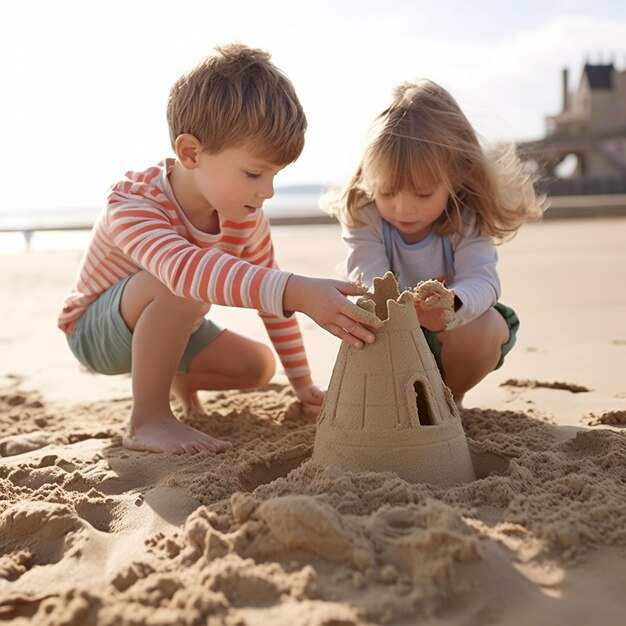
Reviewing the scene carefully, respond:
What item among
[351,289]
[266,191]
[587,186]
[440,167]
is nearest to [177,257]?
[266,191]

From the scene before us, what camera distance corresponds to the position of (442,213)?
3.19m

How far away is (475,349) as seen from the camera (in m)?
3.02

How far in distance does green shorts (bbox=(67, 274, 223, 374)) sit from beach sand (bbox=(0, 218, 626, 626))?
0.78ft

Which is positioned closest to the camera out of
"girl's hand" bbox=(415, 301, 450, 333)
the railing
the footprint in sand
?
"girl's hand" bbox=(415, 301, 450, 333)

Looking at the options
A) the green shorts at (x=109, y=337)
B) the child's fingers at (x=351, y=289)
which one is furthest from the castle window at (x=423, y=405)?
the green shorts at (x=109, y=337)

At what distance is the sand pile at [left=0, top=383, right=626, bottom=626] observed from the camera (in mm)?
1446

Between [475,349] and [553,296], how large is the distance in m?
2.95

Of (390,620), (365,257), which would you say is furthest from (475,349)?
(390,620)

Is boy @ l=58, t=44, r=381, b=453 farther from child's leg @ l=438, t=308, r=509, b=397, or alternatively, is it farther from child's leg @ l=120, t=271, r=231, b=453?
child's leg @ l=438, t=308, r=509, b=397

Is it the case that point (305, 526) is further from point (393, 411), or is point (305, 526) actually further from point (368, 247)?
point (368, 247)

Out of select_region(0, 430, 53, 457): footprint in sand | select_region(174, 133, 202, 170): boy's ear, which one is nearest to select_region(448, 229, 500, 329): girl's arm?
select_region(174, 133, 202, 170): boy's ear

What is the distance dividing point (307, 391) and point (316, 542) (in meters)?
1.61

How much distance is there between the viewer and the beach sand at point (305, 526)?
1.45 meters

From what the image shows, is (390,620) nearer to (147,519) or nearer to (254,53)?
(147,519)
